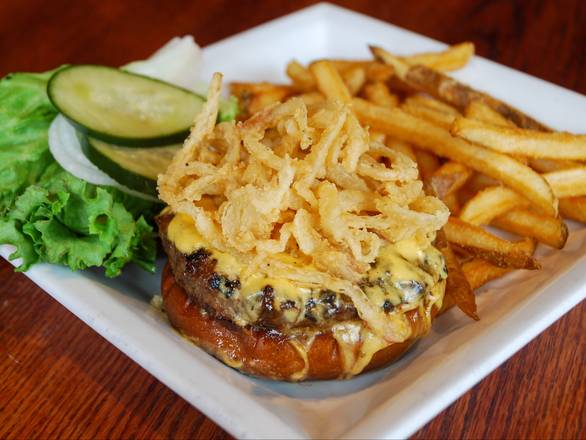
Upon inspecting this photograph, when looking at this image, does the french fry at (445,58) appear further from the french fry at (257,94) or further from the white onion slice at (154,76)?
the white onion slice at (154,76)

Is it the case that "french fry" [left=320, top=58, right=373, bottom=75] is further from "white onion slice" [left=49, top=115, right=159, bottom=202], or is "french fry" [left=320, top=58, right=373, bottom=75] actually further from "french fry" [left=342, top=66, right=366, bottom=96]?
"white onion slice" [left=49, top=115, right=159, bottom=202]

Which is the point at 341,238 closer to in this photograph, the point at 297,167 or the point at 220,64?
the point at 297,167

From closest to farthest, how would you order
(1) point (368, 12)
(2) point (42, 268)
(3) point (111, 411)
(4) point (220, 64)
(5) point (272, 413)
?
1. (5) point (272, 413)
2. (3) point (111, 411)
3. (2) point (42, 268)
4. (4) point (220, 64)
5. (1) point (368, 12)

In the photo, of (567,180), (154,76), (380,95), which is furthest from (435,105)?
(154,76)

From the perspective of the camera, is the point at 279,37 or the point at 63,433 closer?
the point at 63,433

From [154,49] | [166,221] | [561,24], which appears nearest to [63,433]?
[166,221]

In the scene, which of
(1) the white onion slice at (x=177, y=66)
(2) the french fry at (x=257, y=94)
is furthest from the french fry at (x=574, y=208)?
(1) the white onion slice at (x=177, y=66)

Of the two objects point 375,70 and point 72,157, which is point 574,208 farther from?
point 72,157
